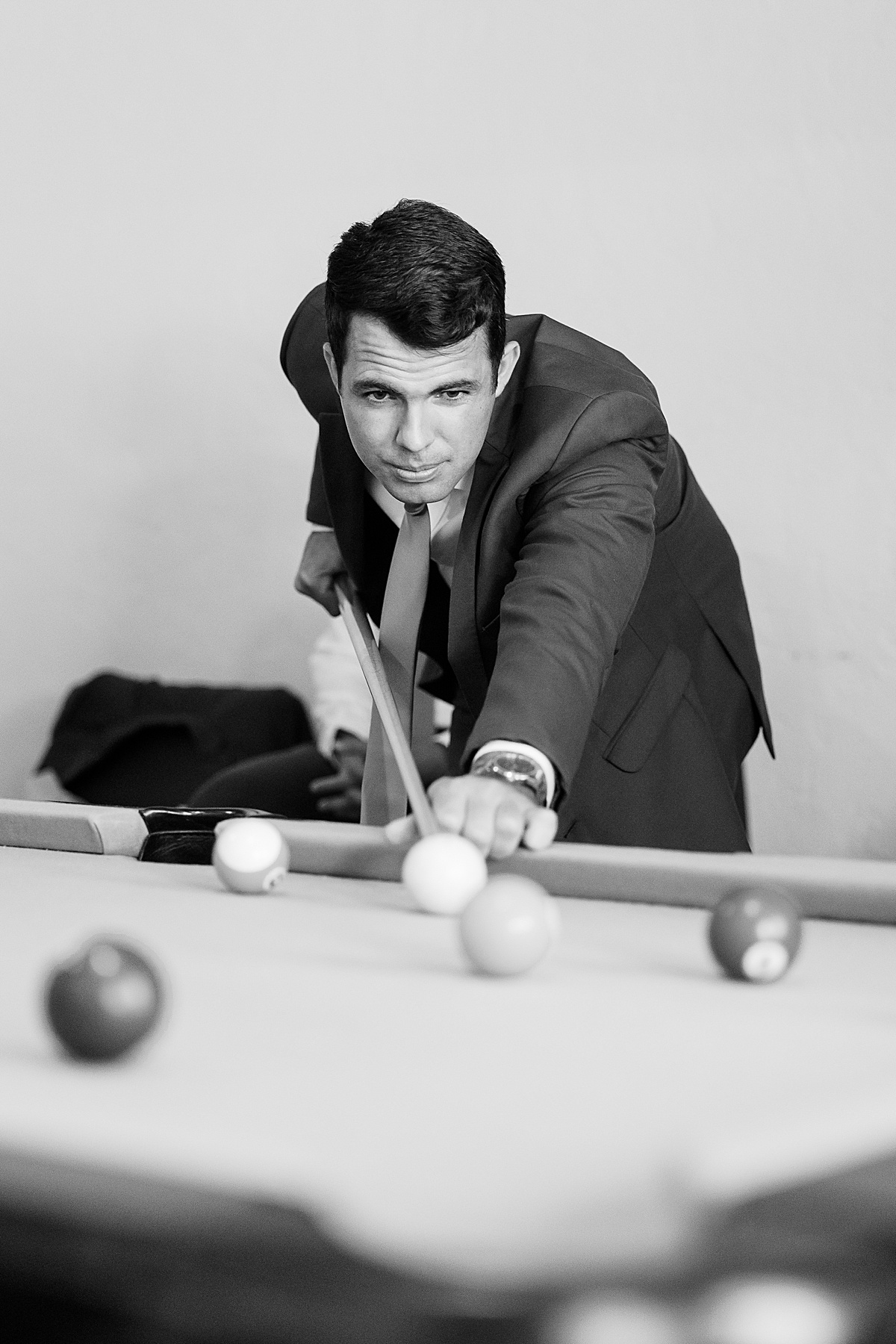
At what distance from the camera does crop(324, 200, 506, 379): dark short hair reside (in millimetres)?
1860

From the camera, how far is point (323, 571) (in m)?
2.61

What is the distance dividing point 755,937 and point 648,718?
108 cm

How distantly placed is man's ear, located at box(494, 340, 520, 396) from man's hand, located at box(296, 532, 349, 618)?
0.60 m

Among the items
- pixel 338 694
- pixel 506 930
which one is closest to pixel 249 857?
pixel 506 930

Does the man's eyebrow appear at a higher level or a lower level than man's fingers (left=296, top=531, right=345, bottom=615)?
higher

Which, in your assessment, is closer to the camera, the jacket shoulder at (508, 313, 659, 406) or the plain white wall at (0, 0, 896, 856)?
the jacket shoulder at (508, 313, 659, 406)

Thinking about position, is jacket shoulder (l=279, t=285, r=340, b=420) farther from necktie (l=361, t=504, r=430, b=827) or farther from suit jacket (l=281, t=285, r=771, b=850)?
necktie (l=361, t=504, r=430, b=827)

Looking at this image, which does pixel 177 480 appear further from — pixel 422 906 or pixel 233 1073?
pixel 233 1073

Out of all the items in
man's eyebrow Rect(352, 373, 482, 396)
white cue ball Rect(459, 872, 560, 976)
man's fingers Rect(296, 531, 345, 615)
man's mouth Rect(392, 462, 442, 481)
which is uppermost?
man's eyebrow Rect(352, 373, 482, 396)

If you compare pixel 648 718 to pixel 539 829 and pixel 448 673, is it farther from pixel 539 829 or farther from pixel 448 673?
pixel 539 829

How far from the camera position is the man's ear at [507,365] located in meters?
2.05

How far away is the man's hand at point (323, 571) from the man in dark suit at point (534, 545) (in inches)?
4.9

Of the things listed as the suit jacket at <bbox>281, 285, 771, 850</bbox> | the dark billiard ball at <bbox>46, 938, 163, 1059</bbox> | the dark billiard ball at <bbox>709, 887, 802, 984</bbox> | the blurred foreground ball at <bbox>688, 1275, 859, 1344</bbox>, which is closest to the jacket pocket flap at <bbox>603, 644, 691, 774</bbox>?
the suit jacket at <bbox>281, 285, 771, 850</bbox>

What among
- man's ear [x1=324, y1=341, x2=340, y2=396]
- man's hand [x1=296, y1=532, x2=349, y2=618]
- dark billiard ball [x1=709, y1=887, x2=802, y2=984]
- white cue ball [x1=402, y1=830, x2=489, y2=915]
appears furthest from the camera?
man's hand [x1=296, y1=532, x2=349, y2=618]
